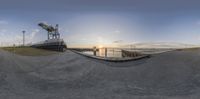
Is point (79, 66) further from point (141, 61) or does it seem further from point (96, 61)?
point (141, 61)

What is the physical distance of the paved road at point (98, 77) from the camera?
20.7m

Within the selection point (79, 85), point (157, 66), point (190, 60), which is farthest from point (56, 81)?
point (190, 60)

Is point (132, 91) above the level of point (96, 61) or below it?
below

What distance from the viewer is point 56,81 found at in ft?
75.0

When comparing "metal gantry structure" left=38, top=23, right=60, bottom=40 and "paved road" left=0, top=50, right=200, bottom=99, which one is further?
"metal gantry structure" left=38, top=23, right=60, bottom=40

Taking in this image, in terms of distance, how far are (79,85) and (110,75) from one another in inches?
95.9

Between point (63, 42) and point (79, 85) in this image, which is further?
point (63, 42)

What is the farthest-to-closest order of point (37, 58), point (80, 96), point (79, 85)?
point (37, 58) → point (79, 85) → point (80, 96)

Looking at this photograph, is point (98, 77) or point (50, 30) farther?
point (50, 30)

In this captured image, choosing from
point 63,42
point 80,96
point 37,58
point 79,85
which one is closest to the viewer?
point 80,96

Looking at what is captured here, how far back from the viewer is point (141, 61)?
24.6 metres

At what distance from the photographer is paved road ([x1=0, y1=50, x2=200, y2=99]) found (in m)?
20.7

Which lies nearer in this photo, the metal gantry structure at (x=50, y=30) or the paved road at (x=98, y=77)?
the paved road at (x=98, y=77)

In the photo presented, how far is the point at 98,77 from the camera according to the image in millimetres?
22797
